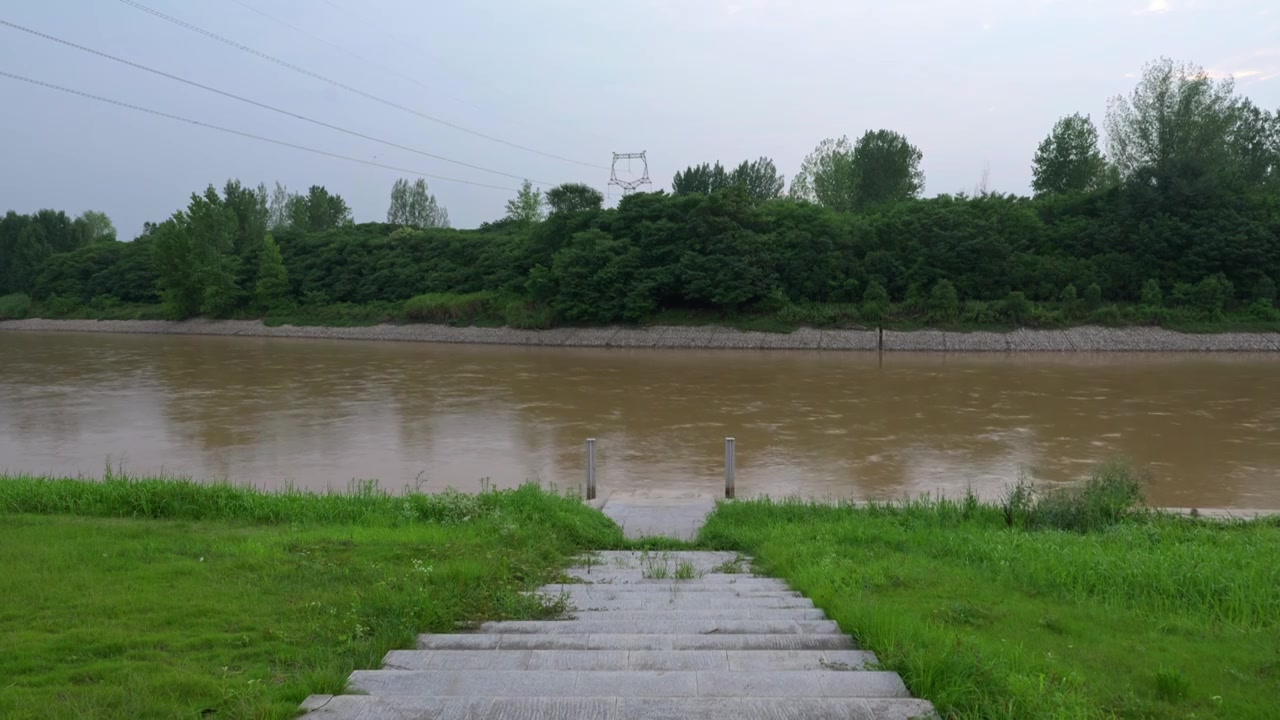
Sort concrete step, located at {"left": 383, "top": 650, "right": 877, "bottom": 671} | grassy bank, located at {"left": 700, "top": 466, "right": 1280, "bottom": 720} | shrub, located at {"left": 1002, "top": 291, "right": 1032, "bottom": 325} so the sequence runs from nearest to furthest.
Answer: grassy bank, located at {"left": 700, "top": 466, "right": 1280, "bottom": 720}, concrete step, located at {"left": 383, "top": 650, "right": 877, "bottom": 671}, shrub, located at {"left": 1002, "top": 291, "right": 1032, "bottom": 325}

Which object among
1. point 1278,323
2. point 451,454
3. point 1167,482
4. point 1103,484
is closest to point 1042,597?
point 1103,484

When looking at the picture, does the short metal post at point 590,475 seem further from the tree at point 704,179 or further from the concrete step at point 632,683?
the tree at point 704,179

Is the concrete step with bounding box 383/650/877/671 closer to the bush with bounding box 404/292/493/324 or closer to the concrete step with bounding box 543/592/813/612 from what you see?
the concrete step with bounding box 543/592/813/612

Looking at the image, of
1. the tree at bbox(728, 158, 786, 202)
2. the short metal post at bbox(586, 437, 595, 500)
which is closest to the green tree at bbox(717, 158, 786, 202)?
the tree at bbox(728, 158, 786, 202)

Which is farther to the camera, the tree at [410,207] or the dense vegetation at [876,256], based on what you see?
the tree at [410,207]

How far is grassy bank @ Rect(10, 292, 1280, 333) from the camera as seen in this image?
3975 centimetres

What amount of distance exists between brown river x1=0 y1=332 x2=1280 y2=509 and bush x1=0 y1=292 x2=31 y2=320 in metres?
38.3

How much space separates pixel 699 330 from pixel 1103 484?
1357 inches

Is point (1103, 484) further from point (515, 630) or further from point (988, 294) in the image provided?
point (988, 294)

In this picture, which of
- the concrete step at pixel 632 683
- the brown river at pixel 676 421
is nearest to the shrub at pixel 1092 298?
the brown river at pixel 676 421

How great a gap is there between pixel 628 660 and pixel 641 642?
0.39 m

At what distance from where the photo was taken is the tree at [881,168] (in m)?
65.7

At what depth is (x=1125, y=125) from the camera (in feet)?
169

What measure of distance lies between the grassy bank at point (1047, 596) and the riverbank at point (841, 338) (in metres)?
31.2
